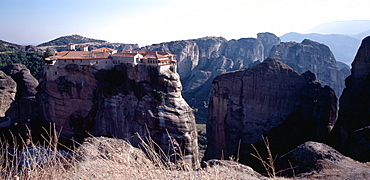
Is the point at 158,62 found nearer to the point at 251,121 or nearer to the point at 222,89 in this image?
the point at 222,89

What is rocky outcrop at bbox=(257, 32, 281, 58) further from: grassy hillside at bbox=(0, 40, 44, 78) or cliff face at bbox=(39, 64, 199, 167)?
cliff face at bbox=(39, 64, 199, 167)

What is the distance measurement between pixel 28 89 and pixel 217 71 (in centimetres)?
5804

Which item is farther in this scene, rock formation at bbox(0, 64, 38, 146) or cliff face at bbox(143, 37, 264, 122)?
cliff face at bbox(143, 37, 264, 122)

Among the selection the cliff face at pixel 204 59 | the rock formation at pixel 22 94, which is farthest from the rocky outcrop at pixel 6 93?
the cliff face at pixel 204 59

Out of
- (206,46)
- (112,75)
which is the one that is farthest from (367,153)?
(206,46)

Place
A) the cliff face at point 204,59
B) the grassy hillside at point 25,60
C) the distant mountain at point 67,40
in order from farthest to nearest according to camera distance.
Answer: the distant mountain at point 67,40 < the cliff face at point 204,59 < the grassy hillside at point 25,60

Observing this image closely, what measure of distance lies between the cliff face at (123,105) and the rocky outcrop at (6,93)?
10.8 m

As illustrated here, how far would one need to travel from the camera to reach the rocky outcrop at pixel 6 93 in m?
33.4

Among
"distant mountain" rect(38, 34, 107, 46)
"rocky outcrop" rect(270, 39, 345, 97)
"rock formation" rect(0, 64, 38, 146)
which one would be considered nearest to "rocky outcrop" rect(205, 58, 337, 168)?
"rock formation" rect(0, 64, 38, 146)

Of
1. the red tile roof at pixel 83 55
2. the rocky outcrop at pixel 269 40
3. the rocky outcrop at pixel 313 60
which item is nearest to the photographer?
the red tile roof at pixel 83 55

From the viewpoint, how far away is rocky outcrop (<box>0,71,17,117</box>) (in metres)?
33.4

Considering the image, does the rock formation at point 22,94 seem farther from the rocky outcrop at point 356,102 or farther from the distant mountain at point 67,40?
the distant mountain at point 67,40

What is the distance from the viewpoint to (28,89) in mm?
38875

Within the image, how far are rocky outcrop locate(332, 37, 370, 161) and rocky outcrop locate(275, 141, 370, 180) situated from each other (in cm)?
873
